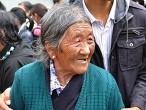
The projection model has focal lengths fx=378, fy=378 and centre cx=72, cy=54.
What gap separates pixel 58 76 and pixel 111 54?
411mm

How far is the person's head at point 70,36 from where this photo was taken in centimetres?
188

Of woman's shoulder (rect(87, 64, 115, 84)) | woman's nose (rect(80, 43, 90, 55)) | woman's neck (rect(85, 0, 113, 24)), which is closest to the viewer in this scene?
woman's nose (rect(80, 43, 90, 55))

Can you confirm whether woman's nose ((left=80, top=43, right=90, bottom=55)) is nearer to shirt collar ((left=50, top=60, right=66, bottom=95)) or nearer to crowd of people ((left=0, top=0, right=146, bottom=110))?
crowd of people ((left=0, top=0, right=146, bottom=110))

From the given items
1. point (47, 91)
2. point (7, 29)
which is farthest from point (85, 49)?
point (7, 29)

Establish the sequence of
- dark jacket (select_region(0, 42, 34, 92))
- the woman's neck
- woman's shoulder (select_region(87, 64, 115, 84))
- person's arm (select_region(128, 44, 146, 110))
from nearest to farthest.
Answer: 1. woman's shoulder (select_region(87, 64, 115, 84))
2. person's arm (select_region(128, 44, 146, 110))
3. the woman's neck
4. dark jacket (select_region(0, 42, 34, 92))

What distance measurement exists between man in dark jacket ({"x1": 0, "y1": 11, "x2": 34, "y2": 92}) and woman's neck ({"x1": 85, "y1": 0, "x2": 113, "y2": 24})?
2.55 feet

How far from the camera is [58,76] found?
6.61 ft

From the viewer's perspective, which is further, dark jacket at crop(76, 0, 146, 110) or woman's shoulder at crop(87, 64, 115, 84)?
dark jacket at crop(76, 0, 146, 110)

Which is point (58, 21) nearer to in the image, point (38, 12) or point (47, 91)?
point (47, 91)

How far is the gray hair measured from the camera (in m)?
1.88

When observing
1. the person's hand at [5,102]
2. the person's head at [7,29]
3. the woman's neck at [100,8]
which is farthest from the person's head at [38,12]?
the person's hand at [5,102]

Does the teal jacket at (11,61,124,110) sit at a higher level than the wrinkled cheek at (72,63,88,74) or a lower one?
lower

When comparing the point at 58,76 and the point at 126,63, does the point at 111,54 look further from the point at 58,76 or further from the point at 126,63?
the point at 58,76

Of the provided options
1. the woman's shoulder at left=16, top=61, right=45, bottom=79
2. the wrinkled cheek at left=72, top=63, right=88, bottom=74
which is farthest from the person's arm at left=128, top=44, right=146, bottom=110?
the woman's shoulder at left=16, top=61, right=45, bottom=79
